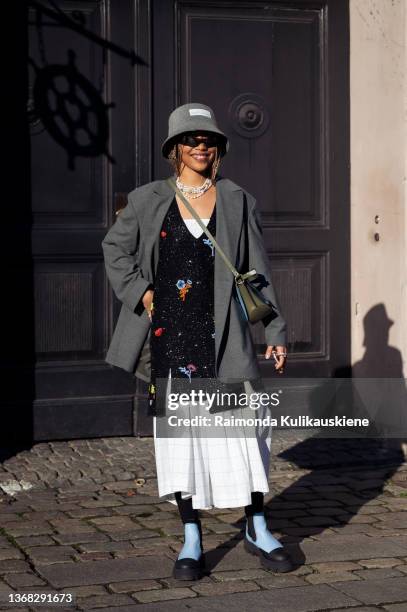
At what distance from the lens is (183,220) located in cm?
499

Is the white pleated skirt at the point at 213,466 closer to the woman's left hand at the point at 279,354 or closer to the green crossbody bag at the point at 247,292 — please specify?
the woman's left hand at the point at 279,354

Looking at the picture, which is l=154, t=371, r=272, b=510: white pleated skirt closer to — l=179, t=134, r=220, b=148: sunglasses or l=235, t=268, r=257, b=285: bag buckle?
l=235, t=268, r=257, b=285: bag buckle

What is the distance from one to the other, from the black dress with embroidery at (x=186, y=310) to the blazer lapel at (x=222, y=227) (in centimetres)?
4

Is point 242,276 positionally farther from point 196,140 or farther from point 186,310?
point 196,140

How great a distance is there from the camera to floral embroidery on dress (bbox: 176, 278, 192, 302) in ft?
16.2

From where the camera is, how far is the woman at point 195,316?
4918mm

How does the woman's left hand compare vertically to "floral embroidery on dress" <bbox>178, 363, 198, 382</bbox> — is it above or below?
above

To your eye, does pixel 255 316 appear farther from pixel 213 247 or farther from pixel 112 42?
pixel 112 42

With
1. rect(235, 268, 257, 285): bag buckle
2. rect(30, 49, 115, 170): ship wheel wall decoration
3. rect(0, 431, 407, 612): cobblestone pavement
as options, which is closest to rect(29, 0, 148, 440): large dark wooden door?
rect(30, 49, 115, 170): ship wheel wall decoration

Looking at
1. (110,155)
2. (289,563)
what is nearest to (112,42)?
(110,155)

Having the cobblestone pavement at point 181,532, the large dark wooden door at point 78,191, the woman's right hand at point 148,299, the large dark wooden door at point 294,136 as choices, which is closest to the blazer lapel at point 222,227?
the woman's right hand at point 148,299

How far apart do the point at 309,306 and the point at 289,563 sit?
322cm

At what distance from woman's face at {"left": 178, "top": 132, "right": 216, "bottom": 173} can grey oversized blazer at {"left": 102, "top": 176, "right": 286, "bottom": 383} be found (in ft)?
0.41

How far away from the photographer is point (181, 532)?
5.52 meters
